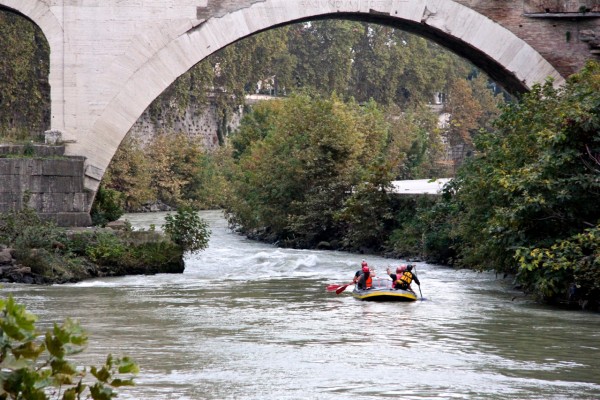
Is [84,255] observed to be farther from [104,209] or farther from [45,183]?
[104,209]

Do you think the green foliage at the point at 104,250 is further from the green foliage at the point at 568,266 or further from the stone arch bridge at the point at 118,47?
the green foliage at the point at 568,266

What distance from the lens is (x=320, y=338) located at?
40.4 feet

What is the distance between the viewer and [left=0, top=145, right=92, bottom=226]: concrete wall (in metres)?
18.8

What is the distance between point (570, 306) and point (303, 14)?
7614 mm

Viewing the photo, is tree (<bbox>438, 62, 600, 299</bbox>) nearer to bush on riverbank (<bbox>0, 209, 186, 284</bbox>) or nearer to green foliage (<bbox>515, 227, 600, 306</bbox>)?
green foliage (<bbox>515, 227, 600, 306</bbox>)

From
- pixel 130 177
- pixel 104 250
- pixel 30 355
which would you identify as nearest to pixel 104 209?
pixel 104 250

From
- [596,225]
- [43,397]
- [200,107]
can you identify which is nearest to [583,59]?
[596,225]

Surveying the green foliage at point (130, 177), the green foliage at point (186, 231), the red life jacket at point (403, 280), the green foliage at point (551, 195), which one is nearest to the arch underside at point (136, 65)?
the green foliage at point (186, 231)

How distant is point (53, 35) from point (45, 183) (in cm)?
273

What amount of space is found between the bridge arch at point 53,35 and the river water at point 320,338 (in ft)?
11.7

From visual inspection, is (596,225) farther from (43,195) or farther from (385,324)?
(43,195)

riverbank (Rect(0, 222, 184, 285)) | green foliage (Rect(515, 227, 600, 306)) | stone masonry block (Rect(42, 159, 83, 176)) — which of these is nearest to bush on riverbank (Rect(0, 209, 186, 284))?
riverbank (Rect(0, 222, 184, 285))

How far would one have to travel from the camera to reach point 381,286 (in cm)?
1650

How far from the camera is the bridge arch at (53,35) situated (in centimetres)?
2002
